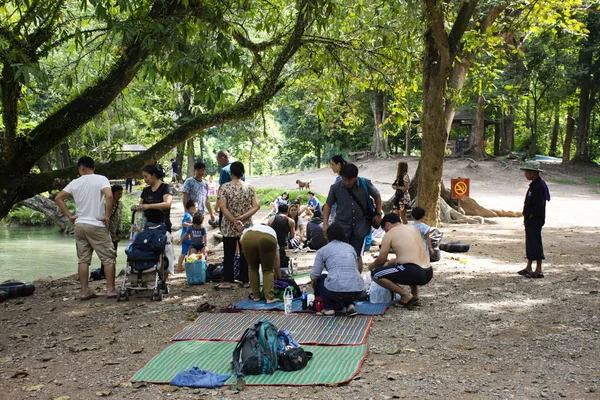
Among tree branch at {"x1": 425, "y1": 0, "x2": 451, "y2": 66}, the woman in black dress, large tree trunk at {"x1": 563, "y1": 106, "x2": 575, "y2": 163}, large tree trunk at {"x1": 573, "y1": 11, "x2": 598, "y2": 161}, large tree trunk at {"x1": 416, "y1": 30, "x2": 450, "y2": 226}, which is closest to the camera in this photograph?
the woman in black dress

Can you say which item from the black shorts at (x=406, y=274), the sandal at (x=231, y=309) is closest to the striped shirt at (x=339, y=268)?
the black shorts at (x=406, y=274)

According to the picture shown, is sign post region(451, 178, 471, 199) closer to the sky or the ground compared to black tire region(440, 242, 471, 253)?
closer to the sky

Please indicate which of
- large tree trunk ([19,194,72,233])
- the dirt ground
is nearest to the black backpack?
the dirt ground

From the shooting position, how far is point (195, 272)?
9102 millimetres

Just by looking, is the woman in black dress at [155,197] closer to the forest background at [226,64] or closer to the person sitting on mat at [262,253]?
the forest background at [226,64]

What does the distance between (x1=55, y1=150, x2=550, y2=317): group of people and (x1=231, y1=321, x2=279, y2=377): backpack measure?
165cm

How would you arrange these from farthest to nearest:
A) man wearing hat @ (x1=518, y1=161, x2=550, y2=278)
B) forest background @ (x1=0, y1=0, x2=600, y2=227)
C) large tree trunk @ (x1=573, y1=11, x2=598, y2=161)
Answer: large tree trunk @ (x1=573, y1=11, x2=598, y2=161) → man wearing hat @ (x1=518, y1=161, x2=550, y2=278) → forest background @ (x1=0, y1=0, x2=600, y2=227)

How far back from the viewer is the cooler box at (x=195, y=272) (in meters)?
9.06

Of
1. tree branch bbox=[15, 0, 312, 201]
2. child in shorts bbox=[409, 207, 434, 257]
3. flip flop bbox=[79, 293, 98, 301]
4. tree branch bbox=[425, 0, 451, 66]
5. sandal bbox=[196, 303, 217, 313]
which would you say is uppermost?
tree branch bbox=[425, 0, 451, 66]

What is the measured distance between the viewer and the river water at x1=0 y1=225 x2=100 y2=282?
1620cm

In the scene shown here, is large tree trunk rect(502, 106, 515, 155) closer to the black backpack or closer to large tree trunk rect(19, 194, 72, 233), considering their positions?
large tree trunk rect(19, 194, 72, 233)

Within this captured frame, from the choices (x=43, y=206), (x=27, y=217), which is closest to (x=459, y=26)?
(x=43, y=206)

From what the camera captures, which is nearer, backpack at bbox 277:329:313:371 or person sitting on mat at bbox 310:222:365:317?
backpack at bbox 277:329:313:371

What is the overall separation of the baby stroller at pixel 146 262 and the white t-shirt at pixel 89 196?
0.61 meters
